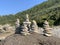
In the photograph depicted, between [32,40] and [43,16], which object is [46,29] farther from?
[43,16]

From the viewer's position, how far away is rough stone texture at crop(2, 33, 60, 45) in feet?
86.4

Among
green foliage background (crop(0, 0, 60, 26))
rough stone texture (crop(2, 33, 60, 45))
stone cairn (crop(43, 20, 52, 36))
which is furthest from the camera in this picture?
green foliage background (crop(0, 0, 60, 26))

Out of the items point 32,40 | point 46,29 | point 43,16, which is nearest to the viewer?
point 32,40

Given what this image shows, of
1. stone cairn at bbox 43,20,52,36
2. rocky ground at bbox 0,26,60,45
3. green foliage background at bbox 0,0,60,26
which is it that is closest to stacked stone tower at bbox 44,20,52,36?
stone cairn at bbox 43,20,52,36

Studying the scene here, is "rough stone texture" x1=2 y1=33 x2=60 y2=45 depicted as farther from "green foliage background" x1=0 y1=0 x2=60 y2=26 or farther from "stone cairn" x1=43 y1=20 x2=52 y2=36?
"green foliage background" x1=0 y1=0 x2=60 y2=26

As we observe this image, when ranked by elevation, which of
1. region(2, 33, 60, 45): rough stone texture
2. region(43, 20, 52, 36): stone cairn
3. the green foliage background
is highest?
the green foliage background

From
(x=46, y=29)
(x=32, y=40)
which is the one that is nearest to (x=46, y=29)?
(x=46, y=29)

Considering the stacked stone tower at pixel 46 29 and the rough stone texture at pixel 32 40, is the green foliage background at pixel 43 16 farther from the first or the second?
the rough stone texture at pixel 32 40

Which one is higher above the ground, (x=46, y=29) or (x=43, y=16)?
(x=43, y=16)

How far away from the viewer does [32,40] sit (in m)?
26.9

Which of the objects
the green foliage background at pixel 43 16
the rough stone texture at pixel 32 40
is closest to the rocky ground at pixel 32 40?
the rough stone texture at pixel 32 40

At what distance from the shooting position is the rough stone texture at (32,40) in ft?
86.4

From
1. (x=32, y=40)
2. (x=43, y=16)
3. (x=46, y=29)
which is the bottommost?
(x=32, y=40)

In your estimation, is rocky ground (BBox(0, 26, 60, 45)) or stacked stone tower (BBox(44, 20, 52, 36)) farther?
stacked stone tower (BBox(44, 20, 52, 36))
